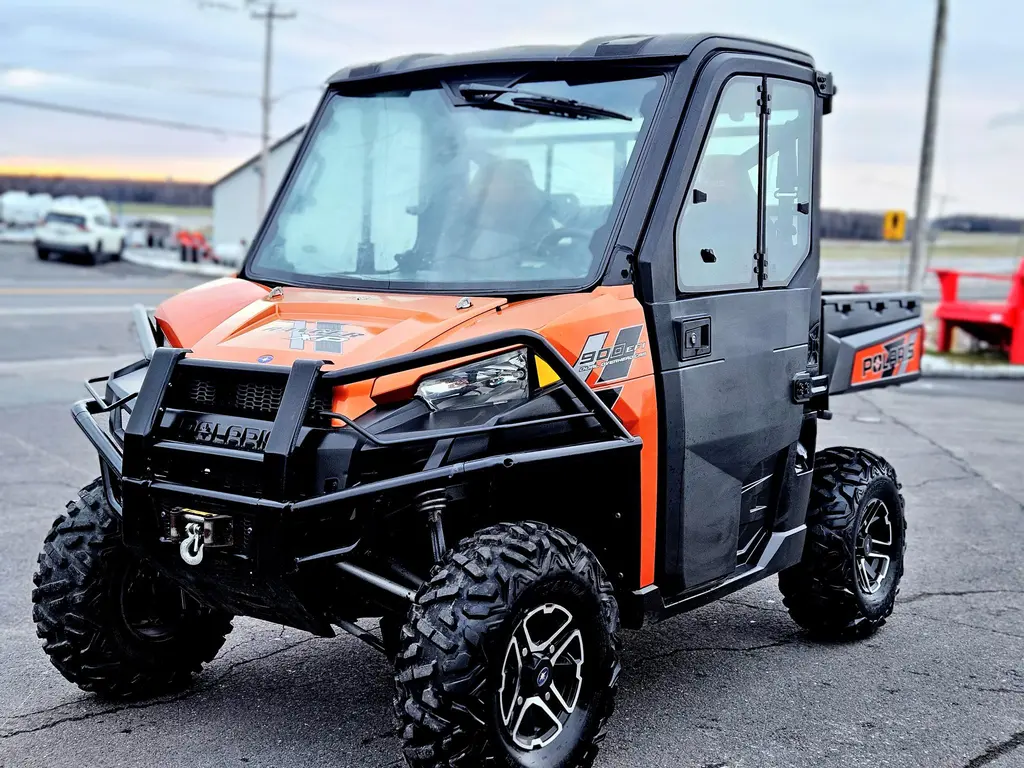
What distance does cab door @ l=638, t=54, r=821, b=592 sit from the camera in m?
4.10

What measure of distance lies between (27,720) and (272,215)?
2046 mm

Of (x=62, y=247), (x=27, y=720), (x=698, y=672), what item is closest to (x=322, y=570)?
(x=27, y=720)

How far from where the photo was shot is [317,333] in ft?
12.6

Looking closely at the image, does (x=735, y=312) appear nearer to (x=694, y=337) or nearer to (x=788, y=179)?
(x=694, y=337)

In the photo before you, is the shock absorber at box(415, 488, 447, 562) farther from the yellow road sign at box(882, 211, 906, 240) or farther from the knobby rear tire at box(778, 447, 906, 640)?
the yellow road sign at box(882, 211, 906, 240)

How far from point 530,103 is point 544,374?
1095 millimetres

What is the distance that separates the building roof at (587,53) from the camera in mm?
4184

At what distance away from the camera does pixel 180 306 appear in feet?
13.9

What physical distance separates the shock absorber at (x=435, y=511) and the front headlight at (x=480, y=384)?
254mm

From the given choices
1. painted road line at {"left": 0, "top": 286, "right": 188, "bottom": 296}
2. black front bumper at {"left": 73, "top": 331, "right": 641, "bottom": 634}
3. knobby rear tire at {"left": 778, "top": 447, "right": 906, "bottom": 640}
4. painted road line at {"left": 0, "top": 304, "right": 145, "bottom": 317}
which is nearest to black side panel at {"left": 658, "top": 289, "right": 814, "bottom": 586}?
black front bumper at {"left": 73, "top": 331, "right": 641, "bottom": 634}

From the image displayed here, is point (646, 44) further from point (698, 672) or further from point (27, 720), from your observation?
point (27, 720)

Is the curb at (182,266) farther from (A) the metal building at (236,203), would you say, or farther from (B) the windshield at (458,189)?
(B) the windshield at (458,189)

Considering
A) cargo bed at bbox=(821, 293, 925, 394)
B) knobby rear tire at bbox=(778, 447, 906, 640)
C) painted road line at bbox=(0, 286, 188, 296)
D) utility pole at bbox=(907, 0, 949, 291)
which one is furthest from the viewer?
painted road line at bbox=(0, 286, 188, 296)

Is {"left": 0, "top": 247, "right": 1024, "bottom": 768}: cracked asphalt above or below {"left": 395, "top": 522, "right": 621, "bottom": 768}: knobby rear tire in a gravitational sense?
below
